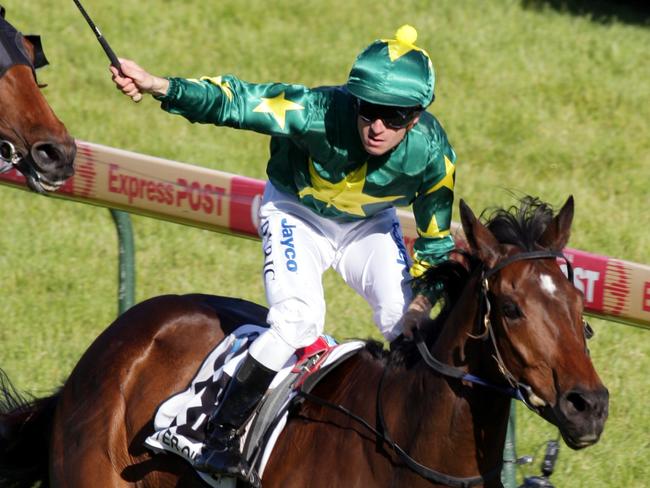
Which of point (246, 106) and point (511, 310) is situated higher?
point (246, 106)

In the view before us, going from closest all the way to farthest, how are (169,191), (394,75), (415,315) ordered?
(394,75) < (415,315) < (169,191)

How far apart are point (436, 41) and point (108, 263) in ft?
15.1

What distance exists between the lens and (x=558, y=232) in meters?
4.02

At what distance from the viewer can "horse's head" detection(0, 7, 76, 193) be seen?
4.60 m

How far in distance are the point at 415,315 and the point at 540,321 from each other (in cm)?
69

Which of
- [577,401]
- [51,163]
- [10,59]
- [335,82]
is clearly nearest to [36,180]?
[51,163]

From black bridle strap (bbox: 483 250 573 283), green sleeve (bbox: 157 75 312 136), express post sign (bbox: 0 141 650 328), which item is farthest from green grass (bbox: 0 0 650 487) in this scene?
green sleeve (bbox: 157 75 312 136)

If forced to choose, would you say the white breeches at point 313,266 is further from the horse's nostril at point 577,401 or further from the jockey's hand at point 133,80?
the horse's nostril at point 577,401

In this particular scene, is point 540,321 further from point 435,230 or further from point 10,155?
point 10,155

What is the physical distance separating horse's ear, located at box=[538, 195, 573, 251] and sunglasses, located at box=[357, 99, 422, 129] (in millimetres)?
636

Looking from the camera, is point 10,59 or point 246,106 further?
point 10,59

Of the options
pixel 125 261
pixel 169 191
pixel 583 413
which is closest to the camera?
pixel 583 413

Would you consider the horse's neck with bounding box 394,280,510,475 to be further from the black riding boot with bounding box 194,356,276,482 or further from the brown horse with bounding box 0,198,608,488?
the black riding boot with bounding box 194,356,276,482

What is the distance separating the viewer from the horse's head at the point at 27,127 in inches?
181
